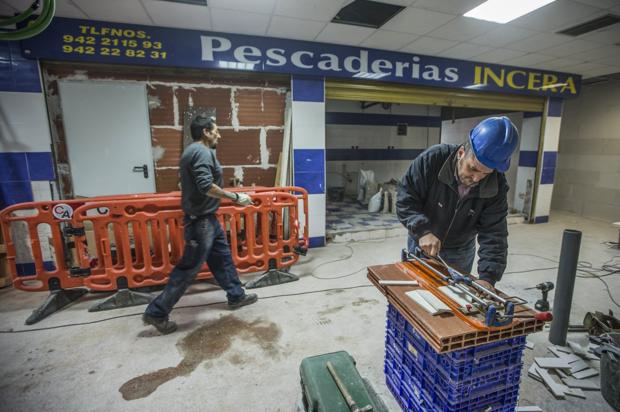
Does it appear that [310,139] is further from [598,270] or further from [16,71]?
[598,270]

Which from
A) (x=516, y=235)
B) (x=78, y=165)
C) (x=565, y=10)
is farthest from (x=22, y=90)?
(x=516, y=235)

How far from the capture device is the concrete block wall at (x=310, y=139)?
173 inches

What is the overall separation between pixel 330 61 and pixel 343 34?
0.43 metres

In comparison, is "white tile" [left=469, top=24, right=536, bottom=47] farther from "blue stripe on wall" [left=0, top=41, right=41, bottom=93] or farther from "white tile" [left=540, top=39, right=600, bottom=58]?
"blue stripe on wall" [left=0, top=41, right=41, bottom=93]

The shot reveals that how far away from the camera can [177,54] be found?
12.5 ft

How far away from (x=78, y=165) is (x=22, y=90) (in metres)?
0.96

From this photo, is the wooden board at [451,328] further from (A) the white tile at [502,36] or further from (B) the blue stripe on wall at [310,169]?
(A) the white tile at [502,36]

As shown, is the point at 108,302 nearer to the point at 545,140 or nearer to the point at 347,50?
the point at 347,50

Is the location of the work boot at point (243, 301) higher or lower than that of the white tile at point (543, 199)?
lower

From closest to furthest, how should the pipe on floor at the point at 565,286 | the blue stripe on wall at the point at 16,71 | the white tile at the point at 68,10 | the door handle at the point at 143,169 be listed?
the pipe on floor at the point at 565,286 < the white tile at the point at 68,10 < the blue stripe on wall at the point at 16,71 < the door handle at the point at 143,169

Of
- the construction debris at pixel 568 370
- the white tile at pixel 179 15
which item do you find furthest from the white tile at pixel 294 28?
the construction debris at pixel 568 370

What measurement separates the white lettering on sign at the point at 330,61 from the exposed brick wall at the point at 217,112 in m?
0.30

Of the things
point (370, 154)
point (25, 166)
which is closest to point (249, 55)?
point (25, 166)

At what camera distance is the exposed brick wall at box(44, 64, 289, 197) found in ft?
12.4
